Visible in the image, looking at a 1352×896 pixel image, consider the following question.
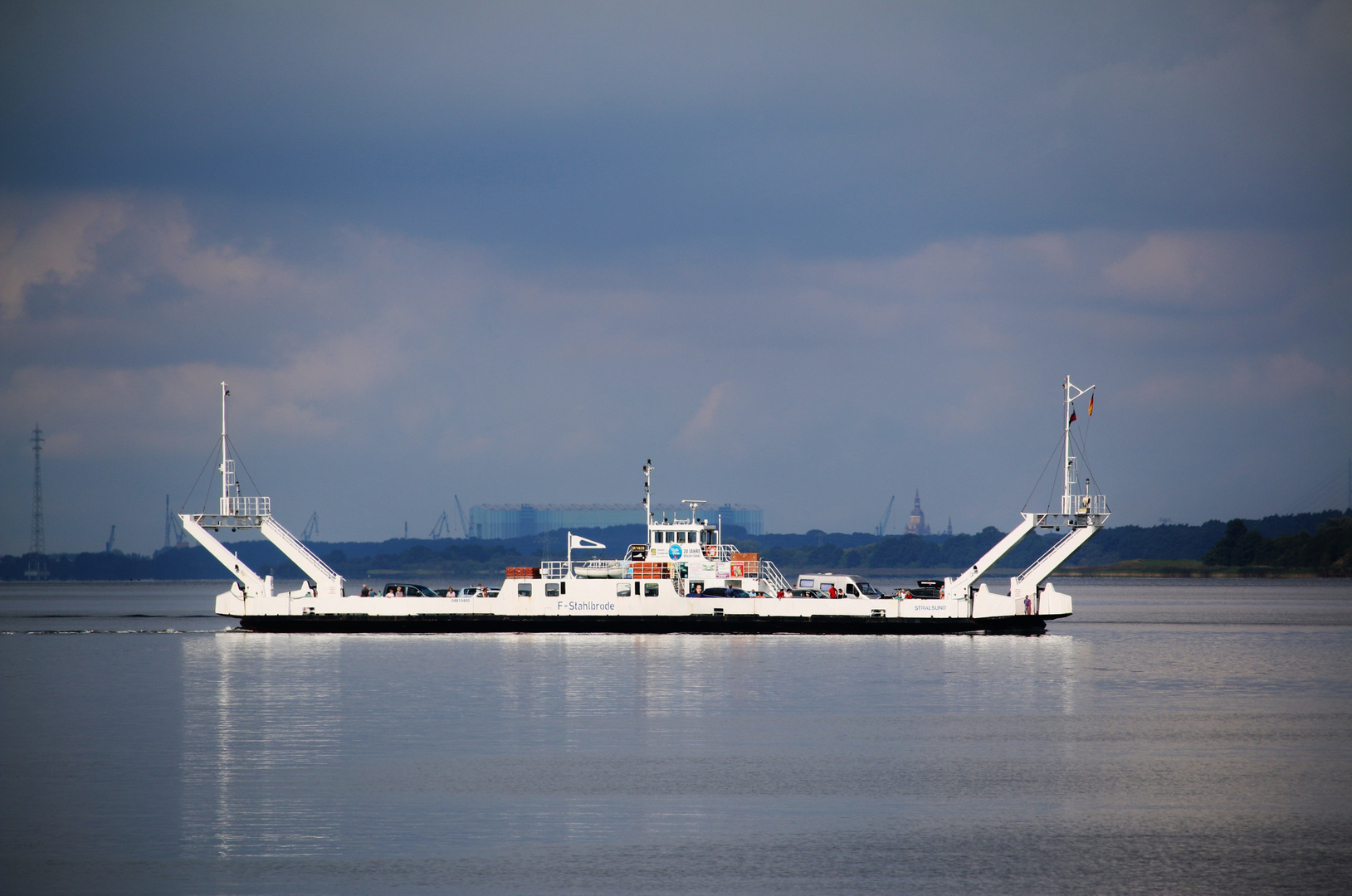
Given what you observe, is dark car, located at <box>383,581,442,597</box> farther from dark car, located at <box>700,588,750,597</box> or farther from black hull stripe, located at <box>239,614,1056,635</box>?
dark car, located at <box>700,588,750,597</box>

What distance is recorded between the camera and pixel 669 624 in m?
76.3

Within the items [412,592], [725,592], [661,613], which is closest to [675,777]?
[661,613]

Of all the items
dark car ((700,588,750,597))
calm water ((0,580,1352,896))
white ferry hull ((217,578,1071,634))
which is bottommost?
calm water ((0,580,1352,896))

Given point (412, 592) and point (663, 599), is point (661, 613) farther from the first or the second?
point (412, 592)

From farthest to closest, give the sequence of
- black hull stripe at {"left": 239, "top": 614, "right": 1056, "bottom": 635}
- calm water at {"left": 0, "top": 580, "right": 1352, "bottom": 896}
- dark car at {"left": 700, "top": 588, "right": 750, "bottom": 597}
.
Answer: dark car at {"left": 700, "top": 588, "right": 750, "bottom": 597}
black hull stripe at {"left": 239, "top": 614, "right": 1056, "bottom": 635}
calm water at {"left": 0, "top": 580, "right": 1352, "bottom": 896}

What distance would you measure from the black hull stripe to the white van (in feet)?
8.51

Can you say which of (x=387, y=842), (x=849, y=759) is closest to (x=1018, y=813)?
(x=849, y=759)

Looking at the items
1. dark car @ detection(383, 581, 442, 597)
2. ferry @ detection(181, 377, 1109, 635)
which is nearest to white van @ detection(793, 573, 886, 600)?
ferry @ detection(181, 377, 1109, 635)

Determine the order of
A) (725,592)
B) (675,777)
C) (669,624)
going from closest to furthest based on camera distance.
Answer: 1. (675,777)
2. (669,624)
3. (725,592)

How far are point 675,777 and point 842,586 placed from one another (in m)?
47.6

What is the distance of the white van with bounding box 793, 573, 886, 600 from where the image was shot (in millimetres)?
79188

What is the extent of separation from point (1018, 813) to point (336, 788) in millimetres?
16367

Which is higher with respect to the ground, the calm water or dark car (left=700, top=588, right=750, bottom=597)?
dark car (left=700, top=588, right=750, bottom=597)

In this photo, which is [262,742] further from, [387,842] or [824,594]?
[824,594]
